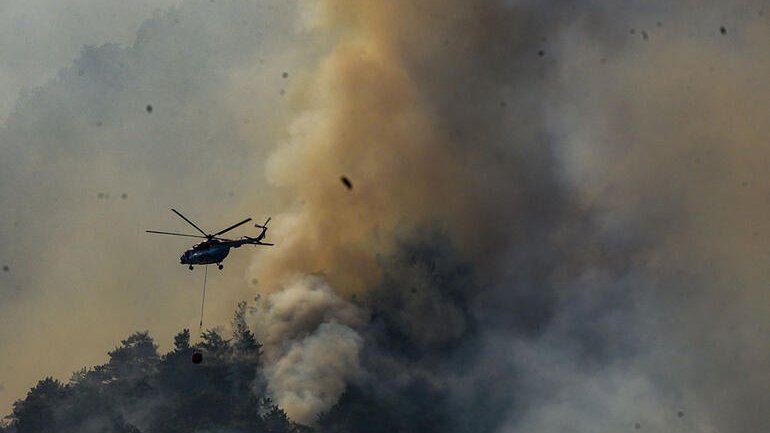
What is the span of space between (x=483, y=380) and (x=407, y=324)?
11.5 meters

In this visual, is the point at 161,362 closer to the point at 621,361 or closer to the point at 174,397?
the point at 174,397

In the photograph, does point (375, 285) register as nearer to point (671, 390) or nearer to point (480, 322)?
point (480, 322)

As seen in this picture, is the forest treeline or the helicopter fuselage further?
the forest treeline

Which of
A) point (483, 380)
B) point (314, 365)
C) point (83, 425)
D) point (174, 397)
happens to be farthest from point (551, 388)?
point (83, 425)

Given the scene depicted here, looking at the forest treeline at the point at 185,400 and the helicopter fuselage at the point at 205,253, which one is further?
the forest treeline at the point at 185,400

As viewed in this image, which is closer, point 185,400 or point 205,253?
point 205,253

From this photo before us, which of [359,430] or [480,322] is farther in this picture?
[480,322]

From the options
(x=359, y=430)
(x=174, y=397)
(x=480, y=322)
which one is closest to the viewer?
(x=359, y=430)

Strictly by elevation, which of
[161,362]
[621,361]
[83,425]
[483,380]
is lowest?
[83,425]

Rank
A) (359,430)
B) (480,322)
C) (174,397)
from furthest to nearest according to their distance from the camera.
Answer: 1. (480,322)
2. (174,397)
3. (359,430)

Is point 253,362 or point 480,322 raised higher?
point 480,322

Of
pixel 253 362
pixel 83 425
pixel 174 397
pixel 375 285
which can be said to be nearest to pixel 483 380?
pixel 375 285

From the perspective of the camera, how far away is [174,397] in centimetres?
12562

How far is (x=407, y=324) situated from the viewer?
430 ft
